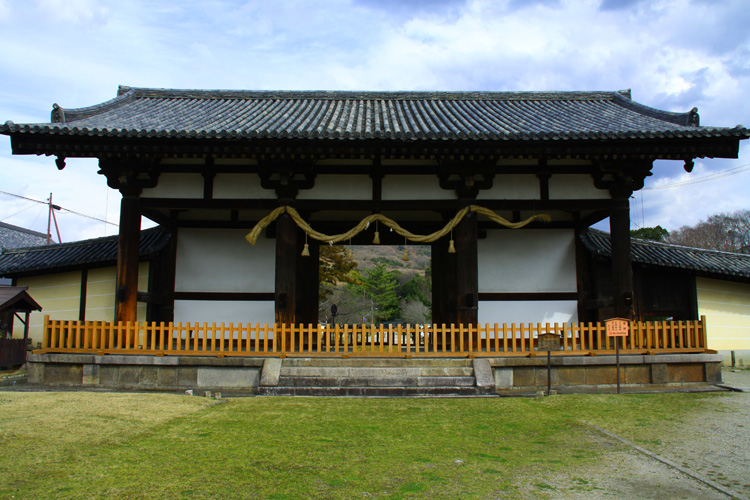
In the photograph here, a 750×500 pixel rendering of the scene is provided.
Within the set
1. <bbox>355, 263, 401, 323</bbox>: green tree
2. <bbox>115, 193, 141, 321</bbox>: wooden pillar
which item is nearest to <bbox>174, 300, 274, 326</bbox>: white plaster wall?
<bbox>115, 193, 141, 321</bbox>: wooden pillar

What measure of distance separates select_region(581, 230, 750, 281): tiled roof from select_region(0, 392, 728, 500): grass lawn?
5579 millimetres

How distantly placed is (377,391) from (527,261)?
19.3 ft

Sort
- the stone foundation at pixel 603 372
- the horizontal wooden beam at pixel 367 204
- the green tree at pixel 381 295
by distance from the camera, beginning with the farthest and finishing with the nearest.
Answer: the green tree at pixel 381 295 → the horizontal wooden beam at pixel 367 204 → the stone foundation at pixel 603 372

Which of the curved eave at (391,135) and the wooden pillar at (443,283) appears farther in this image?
the wooden pillar at (443,283)

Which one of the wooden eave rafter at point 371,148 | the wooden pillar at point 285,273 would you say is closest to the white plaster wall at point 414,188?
the wooden eave rafter at point 371,148

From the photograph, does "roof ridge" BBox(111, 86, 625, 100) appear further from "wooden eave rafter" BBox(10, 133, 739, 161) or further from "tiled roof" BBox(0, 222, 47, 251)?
"tiled roof" BBox(0, 222, 47, 251)

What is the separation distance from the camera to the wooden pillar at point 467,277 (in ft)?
34.4

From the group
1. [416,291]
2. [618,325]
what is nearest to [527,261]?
[618,325]

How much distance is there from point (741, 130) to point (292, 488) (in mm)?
10344

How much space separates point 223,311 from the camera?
41.3ft

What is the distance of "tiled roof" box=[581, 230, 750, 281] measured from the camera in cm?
1324

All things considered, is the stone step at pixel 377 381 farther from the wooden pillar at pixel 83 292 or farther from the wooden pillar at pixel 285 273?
the wooden pillar at pixel 83 292

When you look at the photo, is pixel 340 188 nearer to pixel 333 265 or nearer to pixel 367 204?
pixel 367 204

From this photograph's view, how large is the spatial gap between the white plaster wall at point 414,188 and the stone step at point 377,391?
4161 mm
